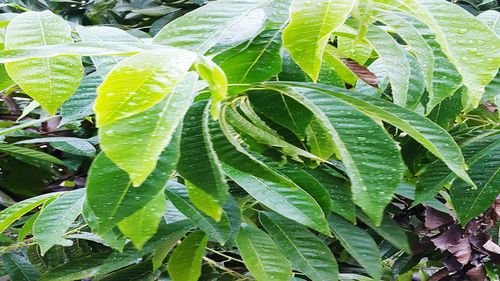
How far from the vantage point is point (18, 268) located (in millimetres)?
993

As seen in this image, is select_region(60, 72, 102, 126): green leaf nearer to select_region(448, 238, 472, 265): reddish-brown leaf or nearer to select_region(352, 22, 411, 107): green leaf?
select_region(352, 22, 411, 107): green leaf

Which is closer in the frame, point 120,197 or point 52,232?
point 120,197

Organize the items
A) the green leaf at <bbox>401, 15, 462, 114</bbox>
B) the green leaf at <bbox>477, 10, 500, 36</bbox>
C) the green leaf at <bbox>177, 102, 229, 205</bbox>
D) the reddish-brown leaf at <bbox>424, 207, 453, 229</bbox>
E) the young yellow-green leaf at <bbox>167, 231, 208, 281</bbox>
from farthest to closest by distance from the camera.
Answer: the reddish-brown leaf at <bbox>424, 207, 453, 229</bbox> < the young yellow-green leaf at <bbox>167, 231, 208, 281</bbox> < the green leaf at <bbox>477, 10, 500, 36</bbox> < the green leaf at <bbox>401, 15, 462, 114</bbox> < the green leaf at <bbox>177, 102, 229, 205</bbox>

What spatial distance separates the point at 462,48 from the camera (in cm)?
41

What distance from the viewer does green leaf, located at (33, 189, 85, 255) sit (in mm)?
675

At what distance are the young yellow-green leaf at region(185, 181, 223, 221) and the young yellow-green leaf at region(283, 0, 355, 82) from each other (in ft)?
0.37

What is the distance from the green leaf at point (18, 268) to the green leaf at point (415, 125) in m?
0.69

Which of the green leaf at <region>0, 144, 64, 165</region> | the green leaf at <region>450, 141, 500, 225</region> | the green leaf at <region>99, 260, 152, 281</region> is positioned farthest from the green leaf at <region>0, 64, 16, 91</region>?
the green leaf at <region>0, 144, 64, 165</region>

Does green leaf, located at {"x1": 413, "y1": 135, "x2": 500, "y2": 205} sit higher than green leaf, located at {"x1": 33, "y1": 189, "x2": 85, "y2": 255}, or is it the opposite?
green leaf, located at {"x1": 413, "y1": 135, "x2": 500, "y2": 205}

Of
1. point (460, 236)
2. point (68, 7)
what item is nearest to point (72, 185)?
point (68, 7)

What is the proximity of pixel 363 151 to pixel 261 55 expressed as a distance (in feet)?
0.39

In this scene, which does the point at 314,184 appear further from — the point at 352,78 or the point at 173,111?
the point at 173,111

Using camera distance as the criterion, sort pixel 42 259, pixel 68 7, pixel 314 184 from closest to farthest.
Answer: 1. pixel 314 184
2. pixel 42 259
3. pixel 68 7

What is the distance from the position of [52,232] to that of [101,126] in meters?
0.41
